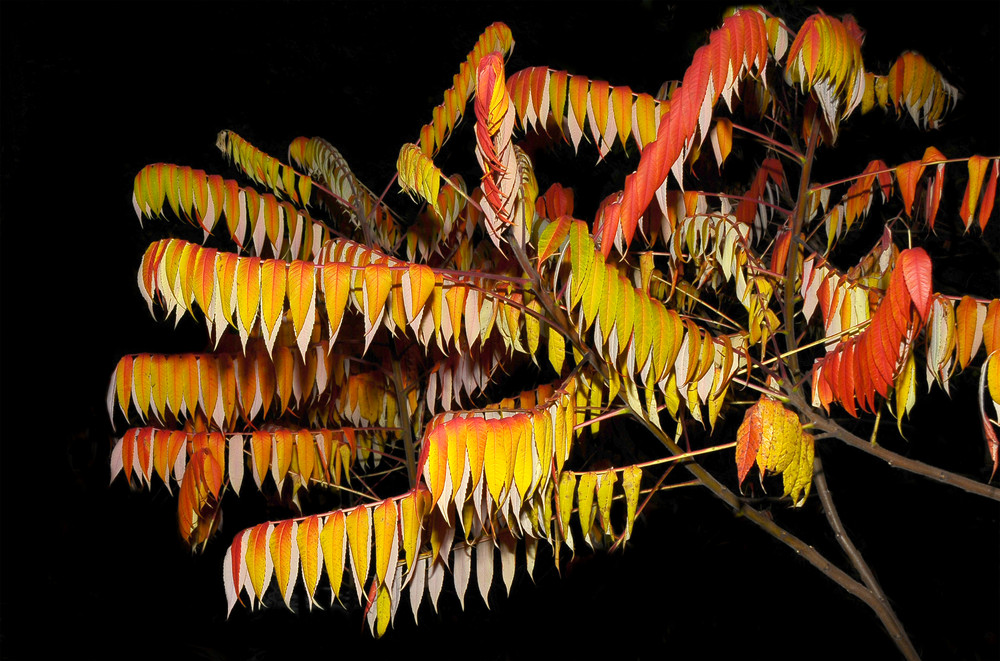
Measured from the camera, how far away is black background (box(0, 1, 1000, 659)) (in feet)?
8.63

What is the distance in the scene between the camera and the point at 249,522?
3119 millimetres

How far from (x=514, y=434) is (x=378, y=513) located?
224 millimetres

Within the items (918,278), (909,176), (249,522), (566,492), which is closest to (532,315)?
(566,492)

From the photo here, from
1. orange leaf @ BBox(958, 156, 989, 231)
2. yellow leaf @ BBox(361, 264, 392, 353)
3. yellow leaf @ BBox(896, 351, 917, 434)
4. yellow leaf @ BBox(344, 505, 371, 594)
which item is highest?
orange leaf @ BBox(958, 156, 989, 231)

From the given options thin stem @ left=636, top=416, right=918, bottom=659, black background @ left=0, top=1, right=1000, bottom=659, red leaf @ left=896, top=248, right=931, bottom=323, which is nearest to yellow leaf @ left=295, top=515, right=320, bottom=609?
thin stem @ left=636, top=416, right=918, bottom=659

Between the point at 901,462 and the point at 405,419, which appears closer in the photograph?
the point at 901,462

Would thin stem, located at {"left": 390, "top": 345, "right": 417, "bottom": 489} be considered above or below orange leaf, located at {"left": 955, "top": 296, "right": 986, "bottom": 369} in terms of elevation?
below

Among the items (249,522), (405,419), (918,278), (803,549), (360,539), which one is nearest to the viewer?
(918,278)

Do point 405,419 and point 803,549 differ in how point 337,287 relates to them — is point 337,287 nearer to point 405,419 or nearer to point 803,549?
point 405,419

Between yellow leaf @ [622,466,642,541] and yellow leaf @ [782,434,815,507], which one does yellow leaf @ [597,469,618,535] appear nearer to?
yellow leaf @ [622,466,642,541]

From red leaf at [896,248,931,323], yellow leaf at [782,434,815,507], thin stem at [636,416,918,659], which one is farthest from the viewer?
thin stem at [636,416,918,659]

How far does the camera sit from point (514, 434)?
0.91 meters

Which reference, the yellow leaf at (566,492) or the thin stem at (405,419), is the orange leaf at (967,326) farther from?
the thin stem at (405,419)

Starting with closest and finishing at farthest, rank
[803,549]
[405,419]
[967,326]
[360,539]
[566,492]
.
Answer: [360,539], [967,326], [566,492], [803,549], [405,419]
